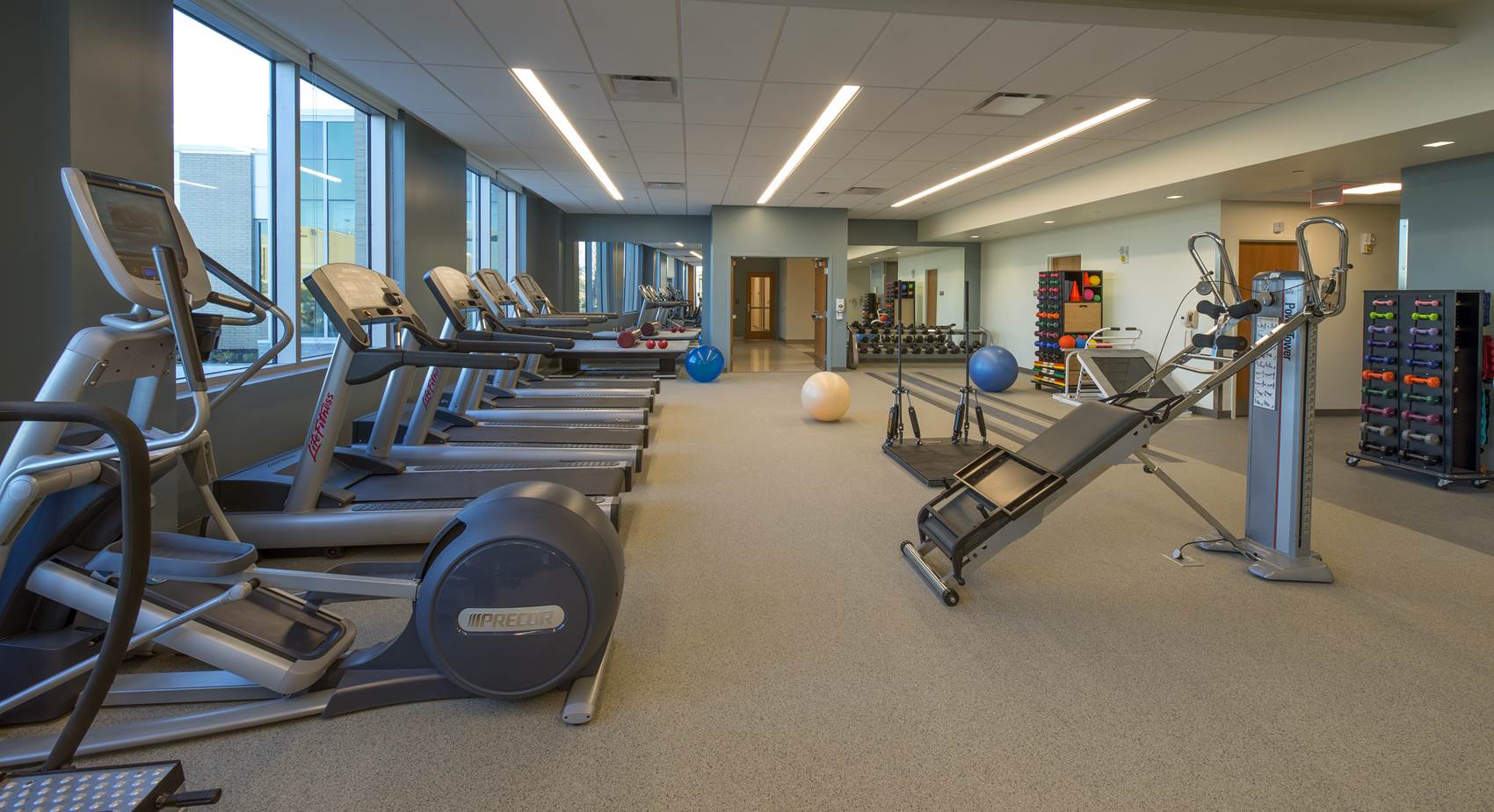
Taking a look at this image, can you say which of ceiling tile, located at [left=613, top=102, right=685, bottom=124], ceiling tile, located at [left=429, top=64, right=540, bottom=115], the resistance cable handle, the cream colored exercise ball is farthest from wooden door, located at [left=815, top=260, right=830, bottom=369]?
the resistance cable handle

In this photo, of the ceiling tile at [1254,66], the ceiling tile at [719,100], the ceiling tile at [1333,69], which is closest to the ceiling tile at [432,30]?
the ceiling tile at [719,100]

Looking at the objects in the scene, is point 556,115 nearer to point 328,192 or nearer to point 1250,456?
Answer: point 328,192

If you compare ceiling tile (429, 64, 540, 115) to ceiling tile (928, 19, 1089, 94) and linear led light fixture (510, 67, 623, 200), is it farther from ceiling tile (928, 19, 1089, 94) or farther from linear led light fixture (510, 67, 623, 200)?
ceiling tile (928, 19, 1089, 94)

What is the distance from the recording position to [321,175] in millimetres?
5805

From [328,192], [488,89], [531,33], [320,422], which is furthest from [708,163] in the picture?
[320,422]

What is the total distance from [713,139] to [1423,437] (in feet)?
19.4

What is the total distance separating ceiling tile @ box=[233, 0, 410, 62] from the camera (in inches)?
167

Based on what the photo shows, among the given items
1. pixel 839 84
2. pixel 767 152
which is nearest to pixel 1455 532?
pixel 839 84

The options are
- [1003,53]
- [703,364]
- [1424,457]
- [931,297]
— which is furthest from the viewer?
[931,297]

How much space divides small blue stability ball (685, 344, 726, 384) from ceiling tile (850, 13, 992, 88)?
230 inches

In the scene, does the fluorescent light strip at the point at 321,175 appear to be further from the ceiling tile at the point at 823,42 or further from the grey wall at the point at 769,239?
the grey wall at the point at 769,239

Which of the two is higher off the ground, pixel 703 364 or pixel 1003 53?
pixel 1003 53

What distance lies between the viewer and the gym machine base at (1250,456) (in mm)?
3195

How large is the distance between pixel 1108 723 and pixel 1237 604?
51.4 inches
